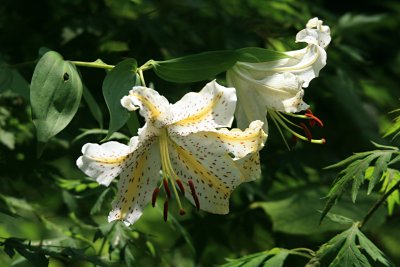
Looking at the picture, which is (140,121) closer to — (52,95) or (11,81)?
(11,81)

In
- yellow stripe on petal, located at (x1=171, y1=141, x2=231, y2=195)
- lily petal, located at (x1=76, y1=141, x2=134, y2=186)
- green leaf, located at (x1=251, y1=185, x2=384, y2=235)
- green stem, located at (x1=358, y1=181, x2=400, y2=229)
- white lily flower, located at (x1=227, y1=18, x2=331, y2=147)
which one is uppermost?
white lily flower, located at (x1=227, y1=18, x2=331, y2=147)

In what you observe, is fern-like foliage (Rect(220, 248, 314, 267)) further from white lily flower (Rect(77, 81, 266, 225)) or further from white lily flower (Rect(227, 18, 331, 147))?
white lily flower (Rect(227, 18, 331, 147))

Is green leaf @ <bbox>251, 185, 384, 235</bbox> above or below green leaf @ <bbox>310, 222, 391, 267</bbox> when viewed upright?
below

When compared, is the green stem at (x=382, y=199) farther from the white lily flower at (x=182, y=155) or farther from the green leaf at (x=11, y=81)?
the green leaf at (x=11, y=81)

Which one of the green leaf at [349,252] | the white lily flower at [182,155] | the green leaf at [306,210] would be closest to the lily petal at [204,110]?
the white lily flower at [182,155]

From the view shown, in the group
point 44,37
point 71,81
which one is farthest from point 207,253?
point 71,81

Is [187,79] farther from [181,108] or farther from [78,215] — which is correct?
[78,215]

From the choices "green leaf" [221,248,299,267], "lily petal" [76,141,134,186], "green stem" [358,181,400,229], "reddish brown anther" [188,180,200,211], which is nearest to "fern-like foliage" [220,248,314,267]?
"green leaf" [221,248,299,267]
